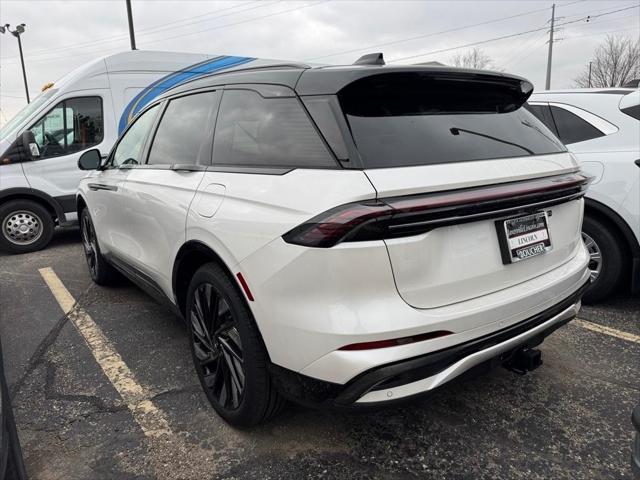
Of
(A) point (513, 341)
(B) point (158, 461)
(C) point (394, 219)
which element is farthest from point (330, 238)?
(B) point (158, 461)

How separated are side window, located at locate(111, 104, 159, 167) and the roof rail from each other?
1741 mm

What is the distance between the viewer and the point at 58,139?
6.72m

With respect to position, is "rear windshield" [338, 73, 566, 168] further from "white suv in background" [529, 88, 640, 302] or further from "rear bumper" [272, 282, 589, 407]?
"white suv in background" [529, 88, 640, 302]

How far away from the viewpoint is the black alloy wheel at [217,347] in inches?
89.8

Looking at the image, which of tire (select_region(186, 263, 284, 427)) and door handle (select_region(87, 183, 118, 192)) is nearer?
tire (select_region(186, 263, 284, 427))

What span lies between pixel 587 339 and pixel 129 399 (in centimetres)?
302

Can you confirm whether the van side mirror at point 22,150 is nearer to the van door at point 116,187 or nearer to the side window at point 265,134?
the van door at point 116,187

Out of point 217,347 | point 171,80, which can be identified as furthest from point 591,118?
point 171,80

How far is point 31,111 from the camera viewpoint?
676 centimetres

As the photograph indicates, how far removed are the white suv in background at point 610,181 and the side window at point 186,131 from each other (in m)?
2.84

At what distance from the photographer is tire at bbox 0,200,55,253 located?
21.6ft

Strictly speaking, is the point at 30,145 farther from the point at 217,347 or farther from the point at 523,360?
the point at 523,360

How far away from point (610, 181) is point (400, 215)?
273cm

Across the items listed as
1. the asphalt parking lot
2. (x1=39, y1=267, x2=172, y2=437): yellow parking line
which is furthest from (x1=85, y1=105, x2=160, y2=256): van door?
the asphalt parking lot
